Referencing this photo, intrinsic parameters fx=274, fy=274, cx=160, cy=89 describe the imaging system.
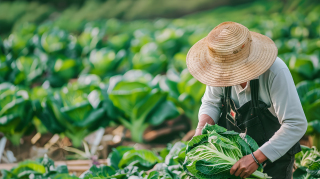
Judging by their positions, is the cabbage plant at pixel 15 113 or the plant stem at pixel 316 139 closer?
the plant stem at pixel 316 139

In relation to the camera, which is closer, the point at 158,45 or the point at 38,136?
the point at 38,136

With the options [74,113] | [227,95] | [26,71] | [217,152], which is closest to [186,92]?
[74,113]

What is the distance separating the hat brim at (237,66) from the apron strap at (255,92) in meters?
0.12

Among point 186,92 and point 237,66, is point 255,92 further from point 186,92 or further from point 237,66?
point 186,92

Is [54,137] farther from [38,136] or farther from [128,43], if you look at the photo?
[128,43]

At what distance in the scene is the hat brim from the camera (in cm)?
150

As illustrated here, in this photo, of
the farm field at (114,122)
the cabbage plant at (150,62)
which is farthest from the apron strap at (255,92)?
the cabbage plant at (150,62)

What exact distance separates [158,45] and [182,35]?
794mm

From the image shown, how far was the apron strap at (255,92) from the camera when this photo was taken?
→ 1.60 meters

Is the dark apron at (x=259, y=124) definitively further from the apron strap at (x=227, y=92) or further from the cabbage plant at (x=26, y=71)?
the cabbage plant at (x=26, y=71)

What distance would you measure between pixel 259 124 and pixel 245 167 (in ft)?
1.06

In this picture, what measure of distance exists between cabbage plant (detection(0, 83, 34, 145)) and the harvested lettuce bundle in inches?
94.3

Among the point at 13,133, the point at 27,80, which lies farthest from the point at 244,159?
the point at 27,80

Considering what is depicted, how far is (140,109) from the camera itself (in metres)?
3.20
